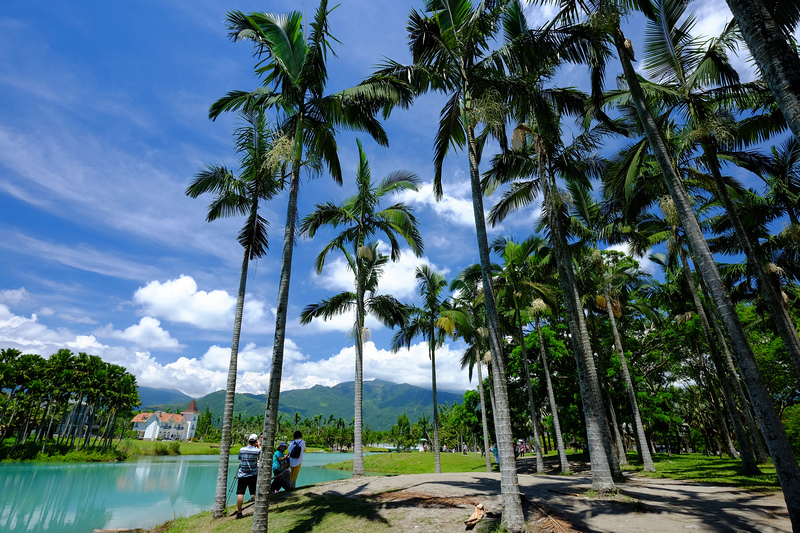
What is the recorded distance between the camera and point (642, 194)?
1447cm

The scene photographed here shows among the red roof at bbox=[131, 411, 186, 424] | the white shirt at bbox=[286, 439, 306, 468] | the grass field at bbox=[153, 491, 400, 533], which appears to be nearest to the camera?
Answer: the grass field at bbox=[153, 491, 400, 533]

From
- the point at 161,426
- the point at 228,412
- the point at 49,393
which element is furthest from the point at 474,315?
the point at 161,426

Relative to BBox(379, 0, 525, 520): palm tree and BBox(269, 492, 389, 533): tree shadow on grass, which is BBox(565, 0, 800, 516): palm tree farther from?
BBox(269, 492, 389, 533): tree shadow on grass

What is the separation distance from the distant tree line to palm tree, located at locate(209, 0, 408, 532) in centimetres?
5268

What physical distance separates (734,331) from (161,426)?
462 feet

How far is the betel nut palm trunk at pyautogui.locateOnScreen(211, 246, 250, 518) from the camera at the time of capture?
32.6ft

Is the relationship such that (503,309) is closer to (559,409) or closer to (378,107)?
(559,409)

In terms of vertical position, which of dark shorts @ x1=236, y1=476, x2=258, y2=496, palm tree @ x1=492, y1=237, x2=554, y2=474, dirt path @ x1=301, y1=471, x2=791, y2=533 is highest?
palm tree @ x1=492, y1=237, x2=554, y2=474

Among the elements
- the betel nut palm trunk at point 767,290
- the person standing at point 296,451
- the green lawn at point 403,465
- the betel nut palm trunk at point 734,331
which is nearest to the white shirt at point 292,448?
the person standing at point 296,451

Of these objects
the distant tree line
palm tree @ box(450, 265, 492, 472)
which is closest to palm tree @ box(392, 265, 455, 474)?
palm tree @ box(450, 265, 492, 472)

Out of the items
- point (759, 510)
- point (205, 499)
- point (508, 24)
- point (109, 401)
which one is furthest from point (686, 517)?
point (109, 401)

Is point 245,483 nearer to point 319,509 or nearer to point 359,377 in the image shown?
point 319,509

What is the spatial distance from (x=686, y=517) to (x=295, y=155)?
36.8ft

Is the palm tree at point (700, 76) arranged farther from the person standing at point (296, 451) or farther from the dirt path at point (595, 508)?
the person standing at point (296, 451)
